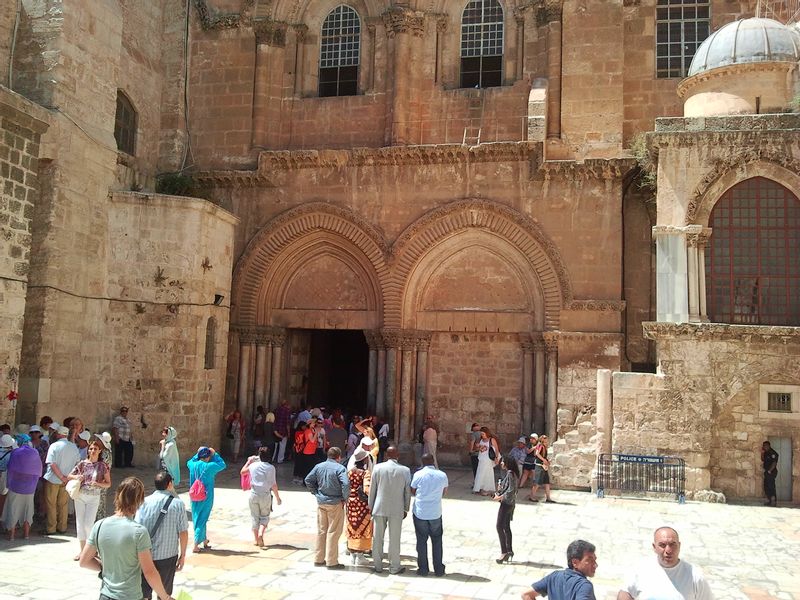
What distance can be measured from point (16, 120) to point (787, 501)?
49.3 feet

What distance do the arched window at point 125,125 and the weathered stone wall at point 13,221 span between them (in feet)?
19.5

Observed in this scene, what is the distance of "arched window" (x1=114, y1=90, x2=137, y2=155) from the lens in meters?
18.9

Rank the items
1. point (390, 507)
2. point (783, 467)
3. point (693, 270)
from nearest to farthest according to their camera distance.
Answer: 1. point (390, 507)
2. point (783, 467)
3. point (693, 270)

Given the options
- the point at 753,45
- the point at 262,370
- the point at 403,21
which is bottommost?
the point at 262,370

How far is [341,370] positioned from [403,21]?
11.4 metres

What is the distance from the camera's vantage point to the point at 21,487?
9.69m

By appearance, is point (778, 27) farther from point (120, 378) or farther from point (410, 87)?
point (120, 378)

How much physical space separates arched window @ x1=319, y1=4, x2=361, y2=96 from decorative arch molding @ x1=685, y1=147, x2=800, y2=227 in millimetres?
9125

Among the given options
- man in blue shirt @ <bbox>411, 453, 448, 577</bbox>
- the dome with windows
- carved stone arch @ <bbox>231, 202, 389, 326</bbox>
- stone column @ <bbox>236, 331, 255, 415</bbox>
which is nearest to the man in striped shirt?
man in blue shirt @ <bbox>411, 453, 448, 577</bbox>

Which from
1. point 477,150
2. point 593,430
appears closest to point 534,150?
point 477,150

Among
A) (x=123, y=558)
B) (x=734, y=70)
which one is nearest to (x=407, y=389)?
(x=734, y=70)

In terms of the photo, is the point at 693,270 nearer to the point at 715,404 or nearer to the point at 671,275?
the point at 671,275

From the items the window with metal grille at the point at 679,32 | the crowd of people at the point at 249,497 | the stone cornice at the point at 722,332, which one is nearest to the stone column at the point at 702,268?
the stone cornice at the point at 722,332

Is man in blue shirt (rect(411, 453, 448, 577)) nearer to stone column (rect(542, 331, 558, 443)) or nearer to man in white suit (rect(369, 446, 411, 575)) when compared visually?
man in white suit (rect(369, 446, 411, 575))
